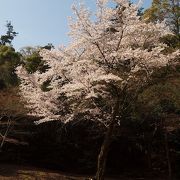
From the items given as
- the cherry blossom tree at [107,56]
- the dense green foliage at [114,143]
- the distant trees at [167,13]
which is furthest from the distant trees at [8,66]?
the cherry blossom tree at [107,56]

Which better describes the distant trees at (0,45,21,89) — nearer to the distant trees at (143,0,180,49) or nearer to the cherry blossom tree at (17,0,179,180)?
the distant trees at (143,0,180,49)

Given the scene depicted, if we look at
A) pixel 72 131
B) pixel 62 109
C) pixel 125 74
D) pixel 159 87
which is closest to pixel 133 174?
pixel 72 131

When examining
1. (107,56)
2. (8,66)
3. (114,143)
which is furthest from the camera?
(8,66)

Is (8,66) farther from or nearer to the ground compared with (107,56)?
farther from the ground

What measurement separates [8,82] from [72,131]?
29.0ft

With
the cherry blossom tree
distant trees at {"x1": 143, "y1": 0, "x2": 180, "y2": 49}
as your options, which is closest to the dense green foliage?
distant trees at {"x1": 143, "y1": 0, "x2": 180, "y2": 49}

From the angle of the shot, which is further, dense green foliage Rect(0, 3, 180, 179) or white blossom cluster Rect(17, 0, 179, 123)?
dense green foliage Rect(0, 3, 180, 179)

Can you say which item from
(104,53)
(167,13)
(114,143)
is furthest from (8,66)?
(104,53)

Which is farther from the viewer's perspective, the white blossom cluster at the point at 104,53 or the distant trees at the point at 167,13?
the distant trees at the point at 167,13

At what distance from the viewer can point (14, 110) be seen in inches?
683

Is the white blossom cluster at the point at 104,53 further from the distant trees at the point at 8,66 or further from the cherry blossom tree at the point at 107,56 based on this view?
the distant trees at the point at 8,66

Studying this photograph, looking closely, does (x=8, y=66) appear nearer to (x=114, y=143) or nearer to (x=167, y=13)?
(x=114, y=143)

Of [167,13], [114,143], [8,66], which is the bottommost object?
[114,143]

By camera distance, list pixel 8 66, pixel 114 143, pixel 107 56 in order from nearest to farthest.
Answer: pixel 107 56
pixel 114 143
pixel 8 66
